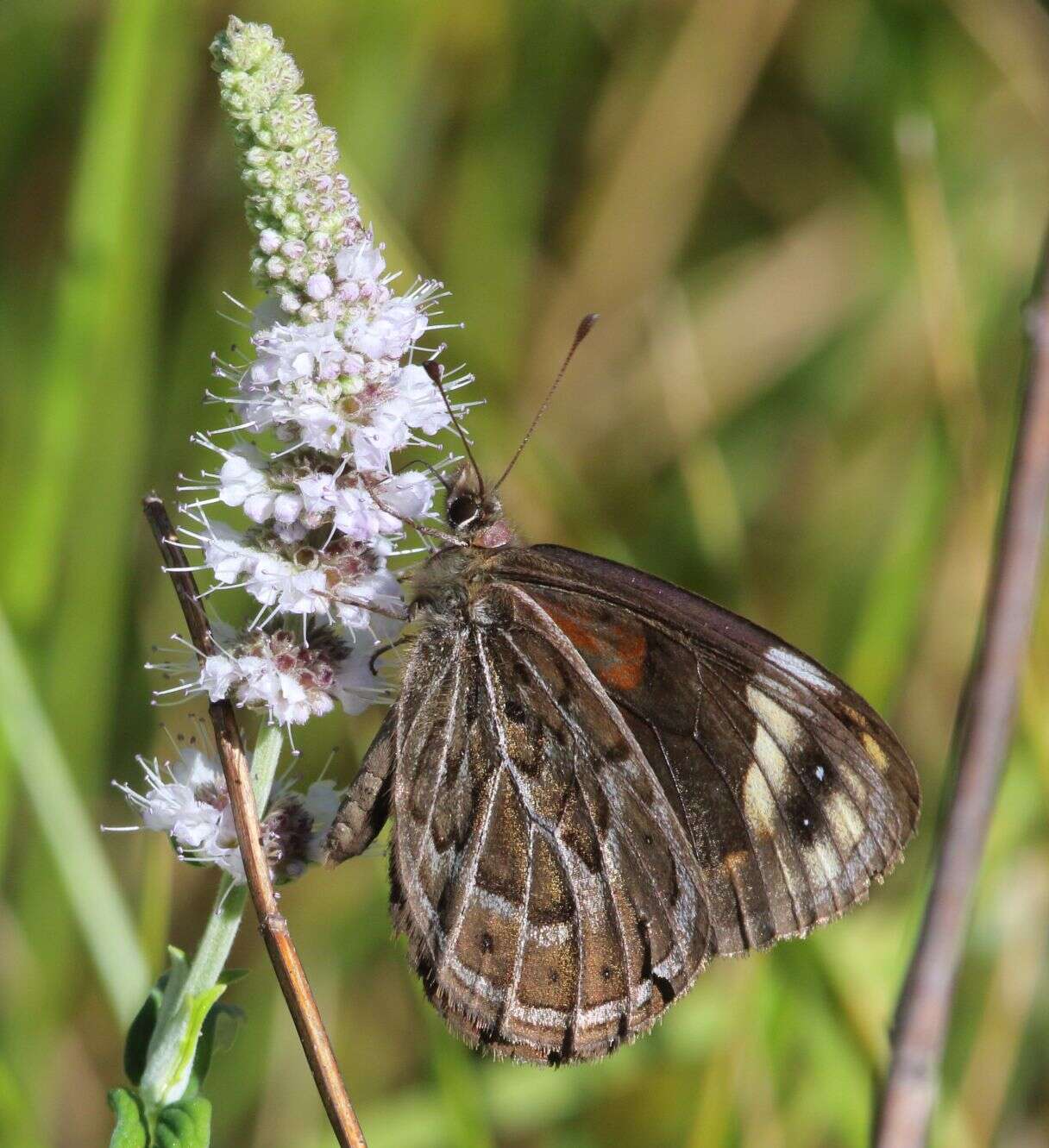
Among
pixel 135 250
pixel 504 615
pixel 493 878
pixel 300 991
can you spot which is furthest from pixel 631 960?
pixel 135 250

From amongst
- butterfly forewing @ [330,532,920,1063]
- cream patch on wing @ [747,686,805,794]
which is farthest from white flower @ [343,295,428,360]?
cream patch on wing @ [747,686,805,794]

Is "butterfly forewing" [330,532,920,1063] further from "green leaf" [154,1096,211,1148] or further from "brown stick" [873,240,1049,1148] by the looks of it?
"brown stick" [873,240,1049,1148]

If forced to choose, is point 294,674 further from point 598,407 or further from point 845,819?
point 598,407

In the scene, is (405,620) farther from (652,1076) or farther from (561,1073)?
(652,1076)

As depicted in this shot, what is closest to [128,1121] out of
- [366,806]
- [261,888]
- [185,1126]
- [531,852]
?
[185,1126]

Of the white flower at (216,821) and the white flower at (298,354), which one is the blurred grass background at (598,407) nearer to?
the white flower at (216,821)
